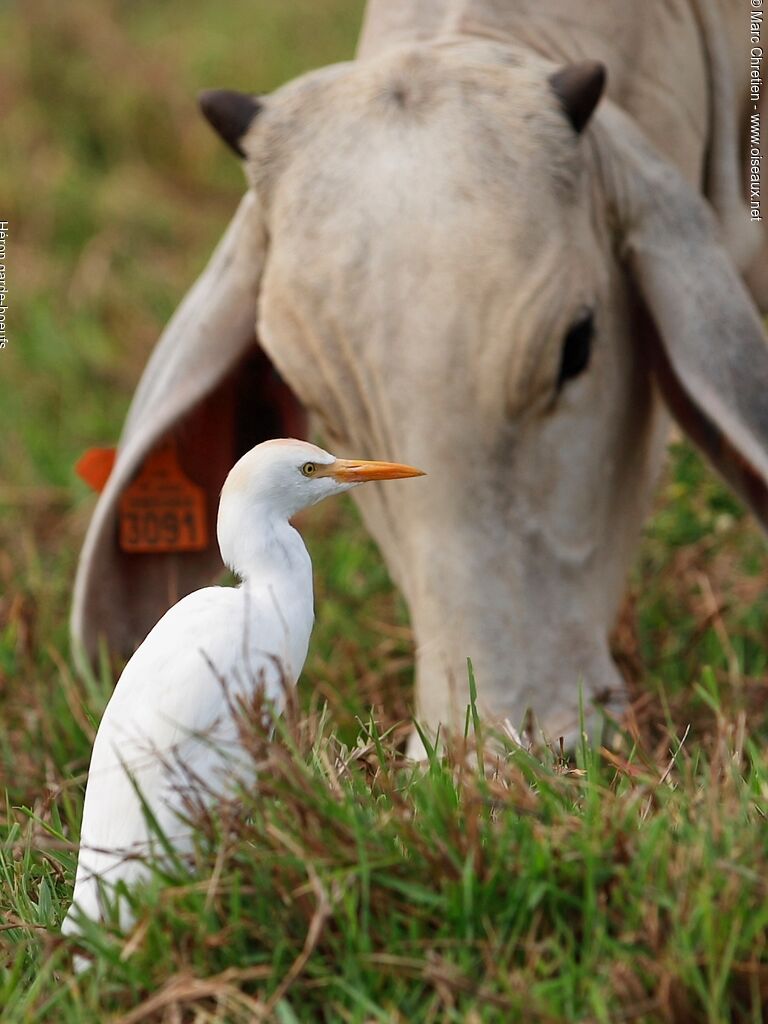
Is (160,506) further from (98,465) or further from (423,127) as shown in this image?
(423,127)

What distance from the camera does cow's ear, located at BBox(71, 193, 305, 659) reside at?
3.73 metres

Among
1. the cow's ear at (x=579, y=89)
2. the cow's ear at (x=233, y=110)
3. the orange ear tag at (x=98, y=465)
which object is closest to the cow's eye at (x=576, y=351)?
the cow's ear at (x=579, y=89)

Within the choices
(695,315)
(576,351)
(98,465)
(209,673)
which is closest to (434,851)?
(209,673)

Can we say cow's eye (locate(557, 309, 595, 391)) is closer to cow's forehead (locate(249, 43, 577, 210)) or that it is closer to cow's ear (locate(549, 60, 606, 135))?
cow's forehead (locate(249, 43, 577, 210))

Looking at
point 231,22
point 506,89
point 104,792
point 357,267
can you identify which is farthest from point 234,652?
point 231,22

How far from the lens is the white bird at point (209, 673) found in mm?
2234

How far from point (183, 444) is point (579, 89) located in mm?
1208

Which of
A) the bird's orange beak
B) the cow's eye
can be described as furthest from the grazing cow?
the bird's orange beak

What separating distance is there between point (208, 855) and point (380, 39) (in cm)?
222

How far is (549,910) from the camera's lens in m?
2.13

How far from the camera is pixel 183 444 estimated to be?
398 cm

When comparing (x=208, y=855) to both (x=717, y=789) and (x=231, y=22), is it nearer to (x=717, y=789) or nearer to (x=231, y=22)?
(x=717, y=789)

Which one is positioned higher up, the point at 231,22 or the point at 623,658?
the point at 231,22

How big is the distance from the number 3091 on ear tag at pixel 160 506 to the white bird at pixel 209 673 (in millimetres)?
1587
